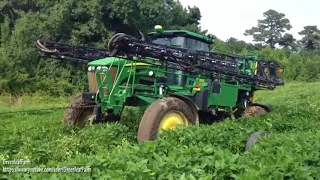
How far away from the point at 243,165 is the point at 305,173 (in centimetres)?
61

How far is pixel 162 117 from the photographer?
830 cm

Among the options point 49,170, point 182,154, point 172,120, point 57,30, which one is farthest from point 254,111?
point 57,30

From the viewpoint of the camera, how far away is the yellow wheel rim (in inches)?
331

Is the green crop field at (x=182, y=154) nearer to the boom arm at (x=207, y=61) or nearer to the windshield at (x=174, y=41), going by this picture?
the boom arm at (x=207, y=61)

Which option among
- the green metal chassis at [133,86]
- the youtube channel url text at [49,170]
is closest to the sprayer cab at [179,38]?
the green metal chassis at [133,86]

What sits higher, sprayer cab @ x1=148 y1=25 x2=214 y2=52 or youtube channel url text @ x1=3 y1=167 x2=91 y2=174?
sprayer cab @ x1=148 y1=25 x2=214 y2=52

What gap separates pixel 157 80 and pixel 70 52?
6.83 feet

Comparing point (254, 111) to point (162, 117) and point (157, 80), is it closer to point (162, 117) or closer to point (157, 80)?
point (157, 80)

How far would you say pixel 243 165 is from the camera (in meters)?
4.43

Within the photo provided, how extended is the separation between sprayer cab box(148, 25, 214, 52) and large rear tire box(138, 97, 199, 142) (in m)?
2.06

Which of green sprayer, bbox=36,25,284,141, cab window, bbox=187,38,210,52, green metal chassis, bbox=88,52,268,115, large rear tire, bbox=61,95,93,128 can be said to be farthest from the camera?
cab window, bbox=187,38,210,52

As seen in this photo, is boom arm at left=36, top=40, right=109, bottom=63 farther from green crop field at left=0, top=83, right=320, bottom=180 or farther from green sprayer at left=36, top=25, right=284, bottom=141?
green crop field at left=0, top=83, right=320, bottom=180

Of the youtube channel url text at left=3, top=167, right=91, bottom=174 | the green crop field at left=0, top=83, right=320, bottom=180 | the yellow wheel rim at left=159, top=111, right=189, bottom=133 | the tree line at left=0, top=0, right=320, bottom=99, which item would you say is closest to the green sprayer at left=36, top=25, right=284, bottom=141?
the yellow wheel rim at left=159, top=111, right=189, bottom=133

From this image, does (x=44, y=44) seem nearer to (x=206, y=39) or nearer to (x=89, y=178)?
(x=206, y=39)
